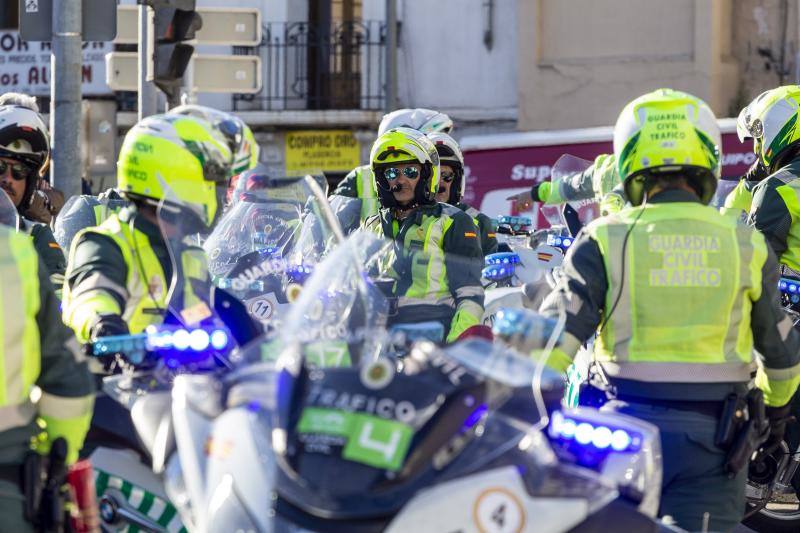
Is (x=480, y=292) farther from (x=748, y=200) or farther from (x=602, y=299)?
(x=602, y=299)

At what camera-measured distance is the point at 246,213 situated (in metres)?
6.87

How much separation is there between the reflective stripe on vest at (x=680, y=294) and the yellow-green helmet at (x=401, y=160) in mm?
3415

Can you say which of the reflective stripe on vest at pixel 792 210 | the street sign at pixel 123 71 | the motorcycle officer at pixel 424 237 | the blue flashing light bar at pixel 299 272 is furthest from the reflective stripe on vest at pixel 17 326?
the street sign at pixel 123 71

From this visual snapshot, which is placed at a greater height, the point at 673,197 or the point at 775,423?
the point at 673,197

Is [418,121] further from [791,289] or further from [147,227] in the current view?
[147,227]

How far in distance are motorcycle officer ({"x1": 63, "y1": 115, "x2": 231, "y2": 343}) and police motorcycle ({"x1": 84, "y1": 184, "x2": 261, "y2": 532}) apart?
24 centimetres

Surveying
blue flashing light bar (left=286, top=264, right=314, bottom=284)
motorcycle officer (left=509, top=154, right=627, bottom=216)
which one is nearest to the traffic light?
motorcycle officer (left=509, top=154, right=627, bottom=216)

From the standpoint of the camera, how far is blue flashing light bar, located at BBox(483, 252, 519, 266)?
955 cm

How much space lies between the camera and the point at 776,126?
834cm

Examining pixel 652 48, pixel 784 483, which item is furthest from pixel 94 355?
pixel 652 48

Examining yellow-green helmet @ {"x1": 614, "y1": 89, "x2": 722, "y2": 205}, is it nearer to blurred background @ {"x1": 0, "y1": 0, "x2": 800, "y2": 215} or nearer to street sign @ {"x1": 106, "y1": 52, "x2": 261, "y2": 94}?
street sign @ {"x1": 106, "y1": 52, "x2": 261, "y2": 94}

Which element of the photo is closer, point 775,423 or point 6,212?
point 775,423

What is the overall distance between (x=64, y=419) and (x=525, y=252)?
588 cm

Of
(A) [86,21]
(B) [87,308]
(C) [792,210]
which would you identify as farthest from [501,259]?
(B) [87,308]
